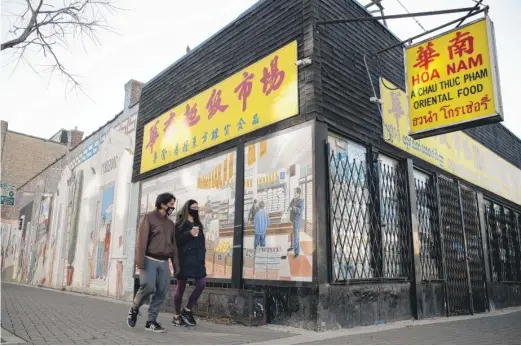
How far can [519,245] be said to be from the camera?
13742 millimetres

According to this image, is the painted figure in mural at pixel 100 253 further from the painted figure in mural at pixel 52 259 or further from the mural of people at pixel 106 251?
the painted figure in mural at pixel 52 259

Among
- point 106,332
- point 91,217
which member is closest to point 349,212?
point 106,332

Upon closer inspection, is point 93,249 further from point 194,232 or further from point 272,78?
point 272,78

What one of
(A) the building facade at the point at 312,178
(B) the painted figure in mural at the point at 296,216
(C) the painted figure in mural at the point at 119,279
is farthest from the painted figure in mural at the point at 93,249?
(B) the painted figure in mural at the point at 296,216

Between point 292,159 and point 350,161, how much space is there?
3.86 ft

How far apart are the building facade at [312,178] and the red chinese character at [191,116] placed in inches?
1.0

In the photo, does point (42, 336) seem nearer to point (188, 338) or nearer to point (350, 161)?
point (188, 338)

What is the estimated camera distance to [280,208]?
6832 millimetres

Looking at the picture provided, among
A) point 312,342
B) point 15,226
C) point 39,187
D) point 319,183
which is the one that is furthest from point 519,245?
point 15,226

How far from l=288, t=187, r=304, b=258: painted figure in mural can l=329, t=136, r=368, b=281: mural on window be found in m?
0.51

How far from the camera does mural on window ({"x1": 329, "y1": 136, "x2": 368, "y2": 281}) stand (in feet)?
21.5

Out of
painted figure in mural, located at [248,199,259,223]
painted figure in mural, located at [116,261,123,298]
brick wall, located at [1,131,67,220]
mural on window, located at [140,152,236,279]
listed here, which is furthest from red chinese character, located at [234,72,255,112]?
brick wall, located at [1,131,67,220]

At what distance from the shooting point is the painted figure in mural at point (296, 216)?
6.40 meters

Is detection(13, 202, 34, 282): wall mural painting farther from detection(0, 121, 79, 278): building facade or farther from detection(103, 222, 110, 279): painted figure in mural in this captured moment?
detection(103, 222, 110, 279): painted figure in mural
